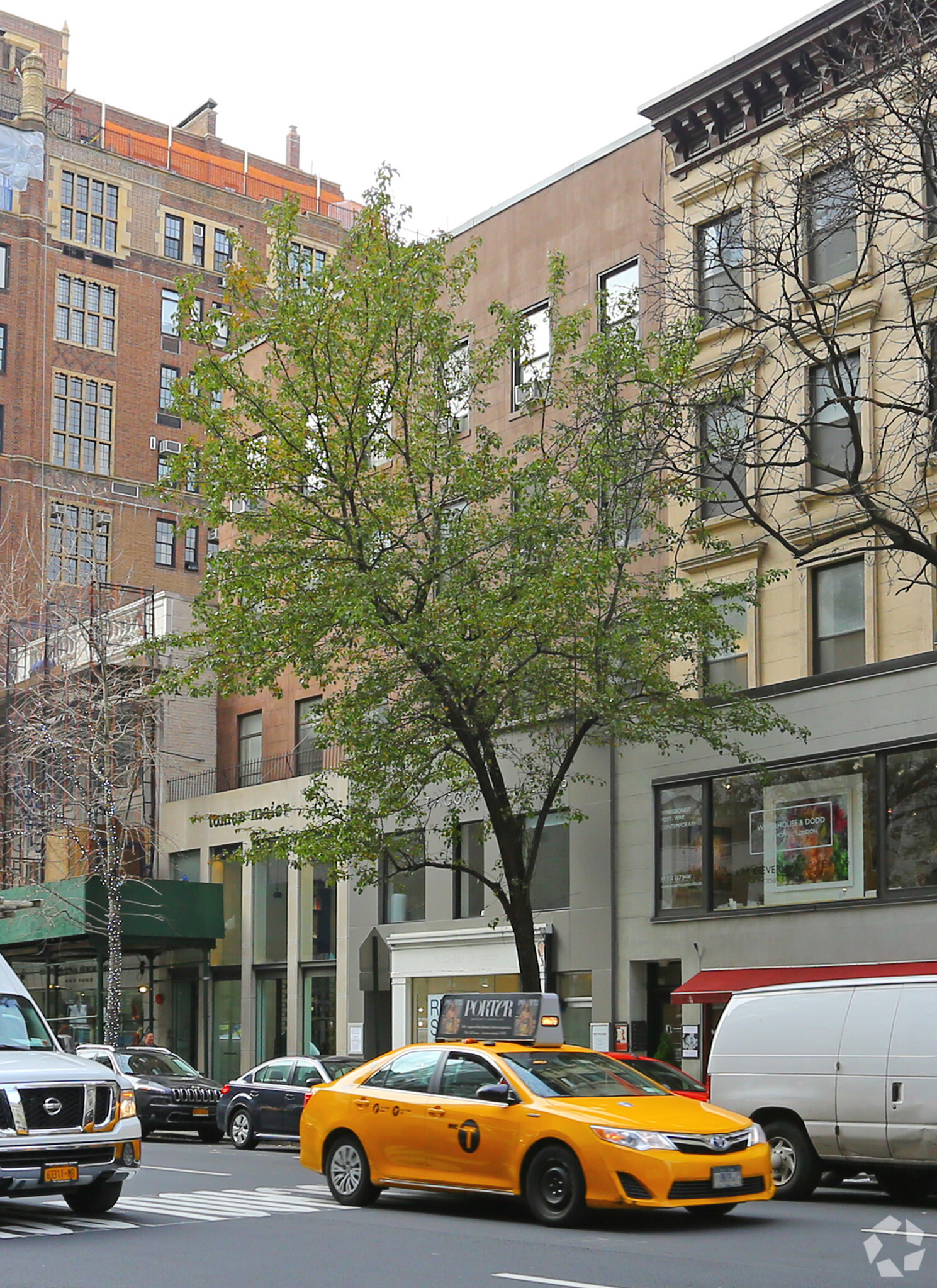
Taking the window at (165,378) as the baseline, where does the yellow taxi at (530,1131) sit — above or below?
below

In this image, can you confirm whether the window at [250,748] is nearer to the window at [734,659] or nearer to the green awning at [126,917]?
the green awning at [126,917]

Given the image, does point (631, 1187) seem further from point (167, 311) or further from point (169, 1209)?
point (167, 311)

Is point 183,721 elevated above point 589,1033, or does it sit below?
above

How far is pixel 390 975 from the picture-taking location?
3275 cm

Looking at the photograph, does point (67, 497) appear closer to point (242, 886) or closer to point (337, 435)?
point (242, 886)

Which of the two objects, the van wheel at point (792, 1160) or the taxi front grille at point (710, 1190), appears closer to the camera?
the taxi front grille at point (710, 1190)

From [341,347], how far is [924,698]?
9888mm

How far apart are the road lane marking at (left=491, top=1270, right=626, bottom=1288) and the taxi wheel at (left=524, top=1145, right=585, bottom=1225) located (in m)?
2.12

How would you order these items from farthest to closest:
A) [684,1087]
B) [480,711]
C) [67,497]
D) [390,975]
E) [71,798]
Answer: [67,497] < [71,798] < [390,975] < [480,711] < [684,1087]

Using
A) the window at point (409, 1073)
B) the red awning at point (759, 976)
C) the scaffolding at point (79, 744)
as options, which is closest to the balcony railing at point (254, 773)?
the scaffolding at point (79, 744)

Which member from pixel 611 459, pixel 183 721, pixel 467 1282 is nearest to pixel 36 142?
pixel 183 721

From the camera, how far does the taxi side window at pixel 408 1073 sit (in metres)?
14.2

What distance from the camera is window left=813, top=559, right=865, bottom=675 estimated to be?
25078 mm

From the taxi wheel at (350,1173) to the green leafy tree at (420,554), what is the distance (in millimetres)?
8667
